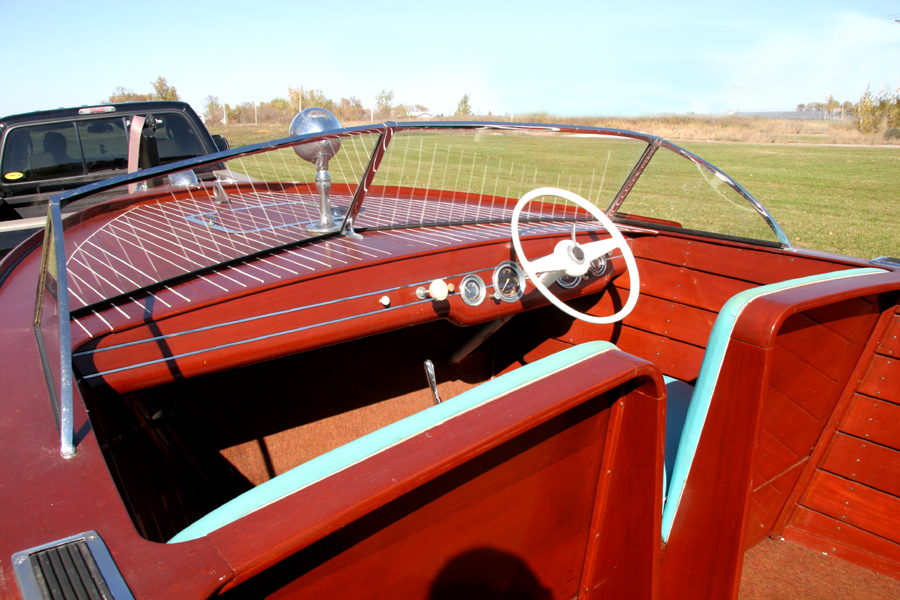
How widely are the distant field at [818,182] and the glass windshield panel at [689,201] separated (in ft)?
5.80

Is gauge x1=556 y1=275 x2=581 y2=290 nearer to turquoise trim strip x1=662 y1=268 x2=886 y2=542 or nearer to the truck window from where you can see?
turquoise trim strip x1=662 y1=268 x2=886 y2=542

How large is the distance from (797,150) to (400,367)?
2533 cm

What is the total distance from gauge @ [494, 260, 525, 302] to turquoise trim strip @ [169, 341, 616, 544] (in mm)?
935

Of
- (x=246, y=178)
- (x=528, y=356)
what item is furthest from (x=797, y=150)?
(x=246, y=178)

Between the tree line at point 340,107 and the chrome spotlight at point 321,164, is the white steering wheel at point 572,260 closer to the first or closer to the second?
the chrome spotlight at point 321,164

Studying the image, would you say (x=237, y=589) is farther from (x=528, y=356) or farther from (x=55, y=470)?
(x=528, y=356)

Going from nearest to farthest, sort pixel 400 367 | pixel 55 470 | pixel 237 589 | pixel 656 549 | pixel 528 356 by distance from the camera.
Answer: pixel 237 589
pixel 55 470
pixel 656 549
pixel 400 367
pixel 528 356

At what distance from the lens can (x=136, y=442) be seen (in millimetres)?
1533

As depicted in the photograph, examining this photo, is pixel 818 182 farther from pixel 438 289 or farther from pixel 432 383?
pixel 438 289

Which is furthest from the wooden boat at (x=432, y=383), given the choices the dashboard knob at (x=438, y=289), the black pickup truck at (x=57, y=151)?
the black pickup truck at (x=57, y=151)

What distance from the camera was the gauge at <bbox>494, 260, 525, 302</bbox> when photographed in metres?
2.14

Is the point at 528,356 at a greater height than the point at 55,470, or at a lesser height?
lesser

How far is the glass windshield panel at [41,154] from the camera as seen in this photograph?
3766mm

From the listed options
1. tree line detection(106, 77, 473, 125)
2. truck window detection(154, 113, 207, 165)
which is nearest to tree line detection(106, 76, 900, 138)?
tree line detection(106, 77, 473, 125)
